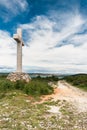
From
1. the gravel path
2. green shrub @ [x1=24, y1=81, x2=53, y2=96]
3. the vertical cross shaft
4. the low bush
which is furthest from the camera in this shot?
the vertical cross shaft

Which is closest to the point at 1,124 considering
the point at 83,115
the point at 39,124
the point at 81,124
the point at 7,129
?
the point at 7,129

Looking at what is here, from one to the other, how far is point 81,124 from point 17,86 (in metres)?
11.0

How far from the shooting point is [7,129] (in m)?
7.98

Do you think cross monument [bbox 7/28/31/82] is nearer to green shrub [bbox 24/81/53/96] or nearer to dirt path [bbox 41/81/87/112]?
green shrub [bbox 24/81/53/96]

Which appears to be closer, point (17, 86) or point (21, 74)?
point (17, 86)

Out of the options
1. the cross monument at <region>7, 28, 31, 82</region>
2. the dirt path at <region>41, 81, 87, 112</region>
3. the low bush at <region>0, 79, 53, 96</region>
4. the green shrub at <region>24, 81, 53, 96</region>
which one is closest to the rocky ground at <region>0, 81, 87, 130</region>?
the dirt path at <region>41, 81, 87, 112</region>

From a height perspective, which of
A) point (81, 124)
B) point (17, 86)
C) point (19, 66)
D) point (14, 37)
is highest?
point (14, 37)

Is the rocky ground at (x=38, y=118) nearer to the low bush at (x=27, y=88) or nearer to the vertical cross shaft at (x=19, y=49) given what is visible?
the low bush at (x=27, y=88)

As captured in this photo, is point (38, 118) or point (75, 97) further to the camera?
point (75, 97)

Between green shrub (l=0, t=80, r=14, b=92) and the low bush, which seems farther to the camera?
green shrub (l=0, t=80, r=14, b=92)

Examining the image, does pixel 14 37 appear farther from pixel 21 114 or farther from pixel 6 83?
pixel 21 114

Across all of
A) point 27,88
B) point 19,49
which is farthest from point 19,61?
point 27,88

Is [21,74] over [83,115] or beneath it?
over

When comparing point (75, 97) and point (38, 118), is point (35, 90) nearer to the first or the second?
point (75, 97)
